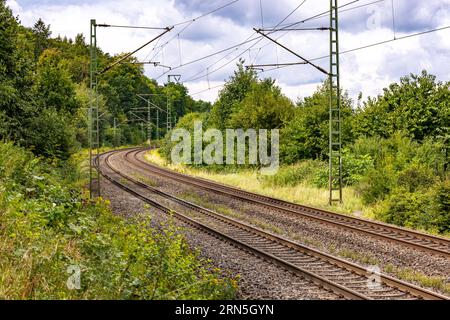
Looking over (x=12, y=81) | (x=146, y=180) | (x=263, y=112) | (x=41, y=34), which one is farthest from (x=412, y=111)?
(x=41, y=34)

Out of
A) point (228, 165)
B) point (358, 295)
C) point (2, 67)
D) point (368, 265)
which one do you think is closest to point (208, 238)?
point (368, 265)

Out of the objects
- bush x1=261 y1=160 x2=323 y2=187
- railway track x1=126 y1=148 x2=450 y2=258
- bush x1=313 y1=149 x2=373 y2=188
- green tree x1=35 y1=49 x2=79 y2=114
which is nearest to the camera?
railway track x1=126 y1=148 x2=450 y2=258

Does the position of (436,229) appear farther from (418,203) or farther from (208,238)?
(208,238)

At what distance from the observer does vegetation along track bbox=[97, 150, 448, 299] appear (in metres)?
9.58

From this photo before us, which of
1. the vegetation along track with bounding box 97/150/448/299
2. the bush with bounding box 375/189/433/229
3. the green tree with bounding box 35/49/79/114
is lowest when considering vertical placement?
the vegetation along track with bounding box 97/150/448/299

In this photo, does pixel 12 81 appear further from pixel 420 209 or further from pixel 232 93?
pixel 232 93

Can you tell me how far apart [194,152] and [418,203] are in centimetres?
2958

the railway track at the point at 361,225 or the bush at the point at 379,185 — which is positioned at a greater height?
the bush at the point at 379,185

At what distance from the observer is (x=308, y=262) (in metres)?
12.2

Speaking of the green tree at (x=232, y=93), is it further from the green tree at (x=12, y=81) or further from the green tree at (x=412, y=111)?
the green tree at (x=12, y=81)

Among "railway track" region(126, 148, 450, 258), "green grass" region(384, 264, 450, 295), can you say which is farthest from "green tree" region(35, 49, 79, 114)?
"green grass" region(384, 264, 450, 295)

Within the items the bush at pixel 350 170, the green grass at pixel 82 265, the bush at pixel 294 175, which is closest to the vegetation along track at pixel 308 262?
the green grass at pixel 82 265

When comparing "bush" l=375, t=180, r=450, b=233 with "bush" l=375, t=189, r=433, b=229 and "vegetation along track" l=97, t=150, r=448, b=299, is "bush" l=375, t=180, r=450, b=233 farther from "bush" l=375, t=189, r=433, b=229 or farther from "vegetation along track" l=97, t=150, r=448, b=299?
"vegetation along track" l=97, t=150, r=448, b=299

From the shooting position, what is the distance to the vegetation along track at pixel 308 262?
31.4 feet
